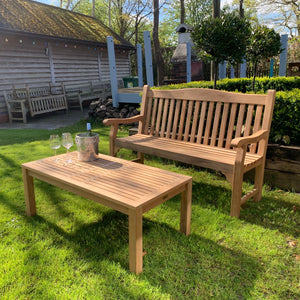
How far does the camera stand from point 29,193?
3137mm

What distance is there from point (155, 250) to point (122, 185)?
0.67 m

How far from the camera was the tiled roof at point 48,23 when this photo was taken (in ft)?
35.6

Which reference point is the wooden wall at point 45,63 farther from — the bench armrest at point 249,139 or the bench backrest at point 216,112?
the bench armrest at point 249,139

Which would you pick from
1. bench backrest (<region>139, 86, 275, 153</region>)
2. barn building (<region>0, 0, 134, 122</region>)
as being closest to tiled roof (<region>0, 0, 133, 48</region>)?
barn building (<region>0, 0, 134, 122</region>)

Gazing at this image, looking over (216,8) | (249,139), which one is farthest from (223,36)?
(216,8)

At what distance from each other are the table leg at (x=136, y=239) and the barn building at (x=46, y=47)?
9.66 m

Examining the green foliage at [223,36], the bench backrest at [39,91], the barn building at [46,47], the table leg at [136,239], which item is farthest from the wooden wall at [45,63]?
the table leg at [136,239]

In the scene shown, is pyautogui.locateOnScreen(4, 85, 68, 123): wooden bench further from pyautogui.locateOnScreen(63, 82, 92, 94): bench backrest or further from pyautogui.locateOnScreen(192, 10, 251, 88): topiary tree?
pyautogui.locateOnScreen(192, 10, 251, 88): topiary tree

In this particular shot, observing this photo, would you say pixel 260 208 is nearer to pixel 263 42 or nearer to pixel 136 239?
pixel 136 239

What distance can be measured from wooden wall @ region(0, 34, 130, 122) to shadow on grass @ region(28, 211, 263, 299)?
891 cm

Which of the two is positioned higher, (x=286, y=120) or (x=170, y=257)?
(x=286, y=120)

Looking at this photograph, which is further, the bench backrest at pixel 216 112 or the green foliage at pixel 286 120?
the green foliage at pixel 286 120

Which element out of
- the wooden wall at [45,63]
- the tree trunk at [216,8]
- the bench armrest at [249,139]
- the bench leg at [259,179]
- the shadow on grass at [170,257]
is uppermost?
the tree trunk at [216,8]

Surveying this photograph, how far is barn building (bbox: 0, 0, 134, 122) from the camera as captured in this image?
10.7 m
